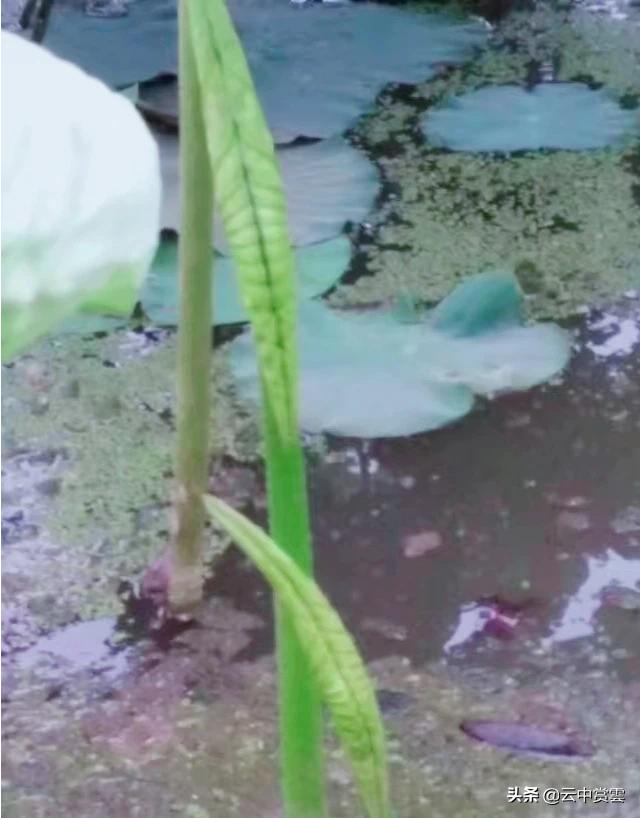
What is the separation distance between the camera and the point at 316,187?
1.53 meters

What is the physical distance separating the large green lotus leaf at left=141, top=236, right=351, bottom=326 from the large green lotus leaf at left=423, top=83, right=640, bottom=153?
0.97 feet

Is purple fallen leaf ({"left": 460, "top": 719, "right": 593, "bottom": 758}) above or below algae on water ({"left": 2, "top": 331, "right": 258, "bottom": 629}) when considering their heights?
below

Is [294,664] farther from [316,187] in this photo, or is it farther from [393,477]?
[316,187]

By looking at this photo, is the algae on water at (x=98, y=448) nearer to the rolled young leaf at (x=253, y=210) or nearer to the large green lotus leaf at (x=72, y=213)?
the rolled young leaf at (x=253, y=210)

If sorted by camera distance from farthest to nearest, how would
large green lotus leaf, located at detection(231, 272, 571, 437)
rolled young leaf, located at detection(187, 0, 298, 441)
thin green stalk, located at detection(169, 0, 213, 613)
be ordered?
large green lotus leaf, located at detection(231, 272, 571, 437) → thin green stalk, located at detection(169, 0, 213, 613) → rolled young leaf, located at detection(187, 0, 298, 441)

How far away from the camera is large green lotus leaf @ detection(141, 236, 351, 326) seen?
1343 mm

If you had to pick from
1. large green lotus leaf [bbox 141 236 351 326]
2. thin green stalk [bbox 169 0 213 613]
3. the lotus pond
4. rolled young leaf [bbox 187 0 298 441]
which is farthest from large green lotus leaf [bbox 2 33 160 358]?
large green lotus leaf [bbox 141 236 351 326]

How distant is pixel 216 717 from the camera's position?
94 centimetres

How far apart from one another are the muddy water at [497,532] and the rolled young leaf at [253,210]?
21.4 inches

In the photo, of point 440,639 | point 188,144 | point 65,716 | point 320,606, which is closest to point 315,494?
point 440,639

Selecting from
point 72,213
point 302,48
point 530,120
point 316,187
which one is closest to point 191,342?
point 72,213

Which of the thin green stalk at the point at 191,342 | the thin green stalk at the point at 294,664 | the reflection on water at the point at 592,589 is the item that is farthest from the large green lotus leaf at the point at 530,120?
the thin green stalk at the point at 294,664

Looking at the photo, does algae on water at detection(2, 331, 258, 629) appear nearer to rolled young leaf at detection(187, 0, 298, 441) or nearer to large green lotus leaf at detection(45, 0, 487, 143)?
large green lotus leaf at detection(45, 0, 487, 143)

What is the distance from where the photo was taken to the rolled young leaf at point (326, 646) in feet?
1.66
